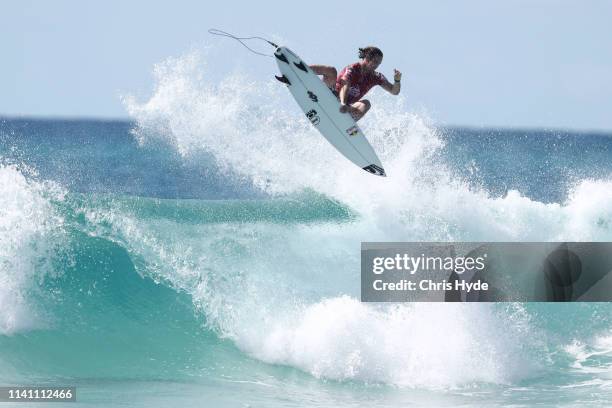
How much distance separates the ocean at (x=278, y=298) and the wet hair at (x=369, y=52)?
2795 mm

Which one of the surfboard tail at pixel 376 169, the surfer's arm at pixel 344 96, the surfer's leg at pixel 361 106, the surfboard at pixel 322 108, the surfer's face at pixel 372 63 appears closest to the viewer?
the surfer's face at pixel 372 63

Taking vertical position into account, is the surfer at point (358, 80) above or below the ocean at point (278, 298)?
above

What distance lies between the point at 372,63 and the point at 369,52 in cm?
13

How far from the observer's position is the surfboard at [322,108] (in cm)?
923

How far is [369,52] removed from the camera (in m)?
8.62

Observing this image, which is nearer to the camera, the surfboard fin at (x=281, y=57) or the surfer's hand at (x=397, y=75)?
the surfer's hand at (x=397, y=75)

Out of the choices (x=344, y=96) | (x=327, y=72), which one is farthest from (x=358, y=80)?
(x=327, y=72)

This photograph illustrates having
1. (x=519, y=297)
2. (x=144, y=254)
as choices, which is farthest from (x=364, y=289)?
(x=144, y=254)

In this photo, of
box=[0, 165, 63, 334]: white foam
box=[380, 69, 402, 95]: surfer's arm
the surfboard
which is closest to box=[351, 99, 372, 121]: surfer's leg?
the surfboard

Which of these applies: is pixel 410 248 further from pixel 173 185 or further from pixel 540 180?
pixel 540 180

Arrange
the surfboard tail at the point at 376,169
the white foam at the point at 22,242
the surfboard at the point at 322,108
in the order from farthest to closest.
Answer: the surfboard tail at the point at 376,169 → the white foam at the point at 22,242 → the surfboard at the point at 322,108

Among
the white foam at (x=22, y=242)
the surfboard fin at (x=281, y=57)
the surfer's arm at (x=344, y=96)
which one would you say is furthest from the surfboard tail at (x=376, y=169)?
the white foam at (x=22, y=242)

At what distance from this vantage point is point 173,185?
87.9ft

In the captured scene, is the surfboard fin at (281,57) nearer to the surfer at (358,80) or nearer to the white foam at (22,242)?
the surfer at (358,80)
